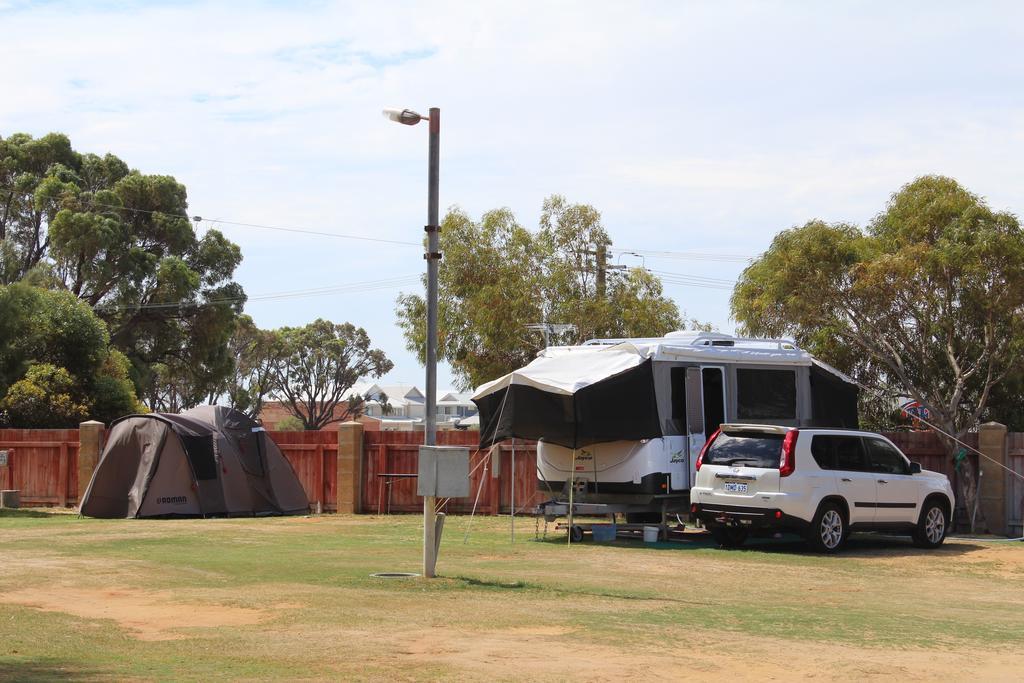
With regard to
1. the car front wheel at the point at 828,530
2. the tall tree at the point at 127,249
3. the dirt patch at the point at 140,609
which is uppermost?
the tall tree at the point at 127,249

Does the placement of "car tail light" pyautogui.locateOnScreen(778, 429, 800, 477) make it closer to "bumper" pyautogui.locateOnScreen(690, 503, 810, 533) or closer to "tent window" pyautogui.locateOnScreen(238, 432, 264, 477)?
"bumper" pyautogui.locateOnScreen(690, 503, 810, 533)

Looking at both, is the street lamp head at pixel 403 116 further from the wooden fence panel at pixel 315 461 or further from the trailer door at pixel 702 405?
the wooden fence panel at pixel 315 461

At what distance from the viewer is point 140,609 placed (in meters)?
11.6

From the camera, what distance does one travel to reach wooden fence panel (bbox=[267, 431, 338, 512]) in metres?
26.2

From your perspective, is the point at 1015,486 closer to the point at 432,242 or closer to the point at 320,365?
the point at 432,242

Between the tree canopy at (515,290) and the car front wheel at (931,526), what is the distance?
13732 millimetres

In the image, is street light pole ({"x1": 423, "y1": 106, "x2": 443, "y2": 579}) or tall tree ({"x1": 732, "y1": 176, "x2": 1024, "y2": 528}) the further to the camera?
tall tree ({"x1": 732, "y1": 176, "x2": 1024, "y2": 528})

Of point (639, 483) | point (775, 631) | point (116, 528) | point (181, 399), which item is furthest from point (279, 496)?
point (181, 399)

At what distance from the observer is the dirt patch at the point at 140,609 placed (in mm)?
10586

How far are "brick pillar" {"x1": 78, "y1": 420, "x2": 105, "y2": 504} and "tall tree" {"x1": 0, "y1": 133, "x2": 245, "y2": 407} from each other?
21.9m

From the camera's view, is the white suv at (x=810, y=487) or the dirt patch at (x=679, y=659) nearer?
the dirt patch at (x=679, y=659)

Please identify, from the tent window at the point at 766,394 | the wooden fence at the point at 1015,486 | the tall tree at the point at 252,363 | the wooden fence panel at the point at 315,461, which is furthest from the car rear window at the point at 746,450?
the tall tree at the point at 252,363

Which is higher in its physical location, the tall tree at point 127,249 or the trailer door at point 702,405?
the tall tree at point 127,249

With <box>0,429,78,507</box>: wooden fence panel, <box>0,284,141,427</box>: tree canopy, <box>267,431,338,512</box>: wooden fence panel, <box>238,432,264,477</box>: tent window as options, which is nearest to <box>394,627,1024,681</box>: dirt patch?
<box>238,432,264,477</box>: tent window
